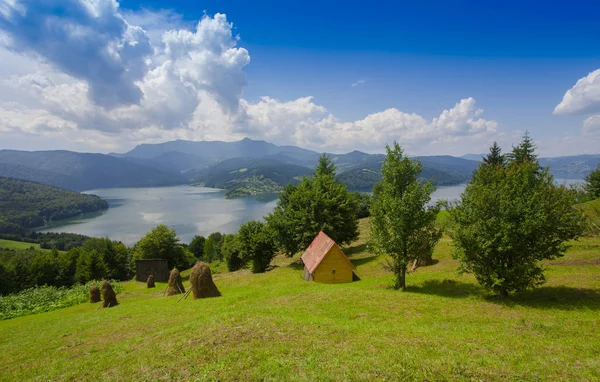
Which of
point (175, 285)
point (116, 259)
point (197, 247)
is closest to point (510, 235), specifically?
point (175, 285)

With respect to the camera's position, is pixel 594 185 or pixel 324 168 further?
pixel 594 185

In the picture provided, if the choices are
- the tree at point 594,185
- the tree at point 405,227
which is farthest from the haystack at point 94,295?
the tree at point 594,185

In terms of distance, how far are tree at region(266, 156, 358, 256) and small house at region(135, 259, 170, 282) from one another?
77.2ft

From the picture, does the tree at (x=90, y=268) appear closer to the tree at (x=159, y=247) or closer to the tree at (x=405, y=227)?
the tree at (x=159, y=247)

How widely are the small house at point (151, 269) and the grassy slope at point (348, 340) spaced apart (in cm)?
2817

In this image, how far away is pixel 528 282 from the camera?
1551 centimetres

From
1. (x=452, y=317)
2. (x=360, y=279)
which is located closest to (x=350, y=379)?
(x=452, y=317)

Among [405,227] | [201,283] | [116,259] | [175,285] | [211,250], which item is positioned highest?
[405,227]

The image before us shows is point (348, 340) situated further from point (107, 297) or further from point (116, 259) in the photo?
point (116, 259)

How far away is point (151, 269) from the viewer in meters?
48.0

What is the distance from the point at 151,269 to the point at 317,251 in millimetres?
33313

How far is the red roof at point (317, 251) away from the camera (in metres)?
28.5

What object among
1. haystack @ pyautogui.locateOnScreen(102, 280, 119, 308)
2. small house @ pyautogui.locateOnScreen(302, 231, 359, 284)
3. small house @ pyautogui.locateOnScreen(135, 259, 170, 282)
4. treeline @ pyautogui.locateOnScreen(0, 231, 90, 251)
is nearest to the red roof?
small house @ pyautogui.locateOnScreen(302, 231, 359, 284)

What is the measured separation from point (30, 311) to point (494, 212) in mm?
47623
